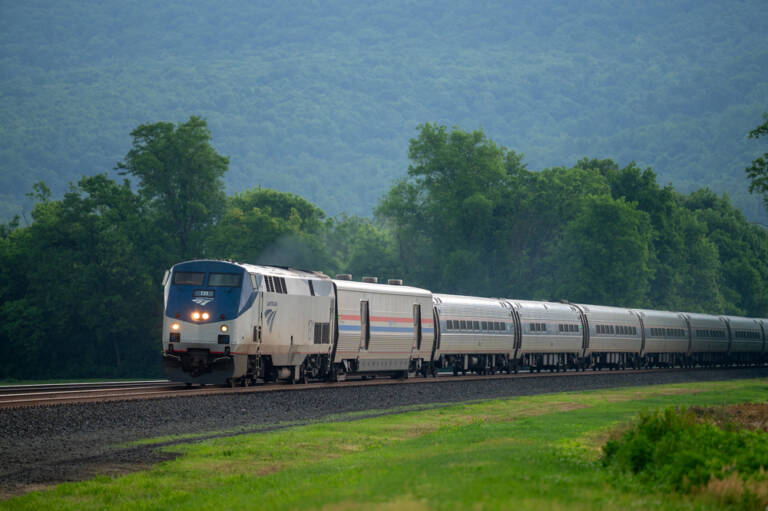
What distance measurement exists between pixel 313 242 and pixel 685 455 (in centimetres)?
8733

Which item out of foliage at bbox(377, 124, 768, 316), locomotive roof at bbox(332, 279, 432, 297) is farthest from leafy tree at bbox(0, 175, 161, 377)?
locomotive roof at bbox(332, 279, 432, 297)

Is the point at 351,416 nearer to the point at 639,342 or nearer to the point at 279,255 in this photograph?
the point at 639,342

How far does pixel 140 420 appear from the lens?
76.1 feet

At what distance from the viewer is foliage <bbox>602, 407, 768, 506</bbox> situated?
11.0 metres

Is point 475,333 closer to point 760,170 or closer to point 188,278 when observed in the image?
point 760,170

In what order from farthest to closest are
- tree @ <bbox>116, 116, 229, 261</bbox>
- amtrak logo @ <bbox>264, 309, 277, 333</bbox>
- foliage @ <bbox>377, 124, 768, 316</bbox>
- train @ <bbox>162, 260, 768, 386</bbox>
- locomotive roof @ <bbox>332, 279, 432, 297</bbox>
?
foliage @ <bbox>377, 124, 768, 316</bbox>, tree @ <bbox>116, 116, 229, 261</bbox>, locomotive roof @ <bbox>332, 279, 432, 297</bbox>, amtrak logo @ <bbox>264, 309, 277, 333</bbox>, train @ <bbox>162, 260, 768, 386</bbox>

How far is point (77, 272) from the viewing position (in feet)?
265

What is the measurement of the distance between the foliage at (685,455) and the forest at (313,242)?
6941 cm

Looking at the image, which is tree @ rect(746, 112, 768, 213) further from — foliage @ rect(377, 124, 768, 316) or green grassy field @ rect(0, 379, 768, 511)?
foliage @ rect(377, 124, 768, 316)

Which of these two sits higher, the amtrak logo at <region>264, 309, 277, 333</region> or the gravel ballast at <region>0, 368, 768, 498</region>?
the amtrak logo at <region>264, 309, 277, 333</region>

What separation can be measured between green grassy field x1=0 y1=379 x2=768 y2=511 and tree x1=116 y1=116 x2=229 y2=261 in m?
65.4

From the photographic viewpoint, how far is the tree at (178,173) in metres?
87.4

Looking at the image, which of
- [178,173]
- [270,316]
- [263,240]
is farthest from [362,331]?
[178,173]

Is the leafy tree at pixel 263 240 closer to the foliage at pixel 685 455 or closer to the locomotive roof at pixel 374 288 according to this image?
the locomotive roof at pixel 374 288
